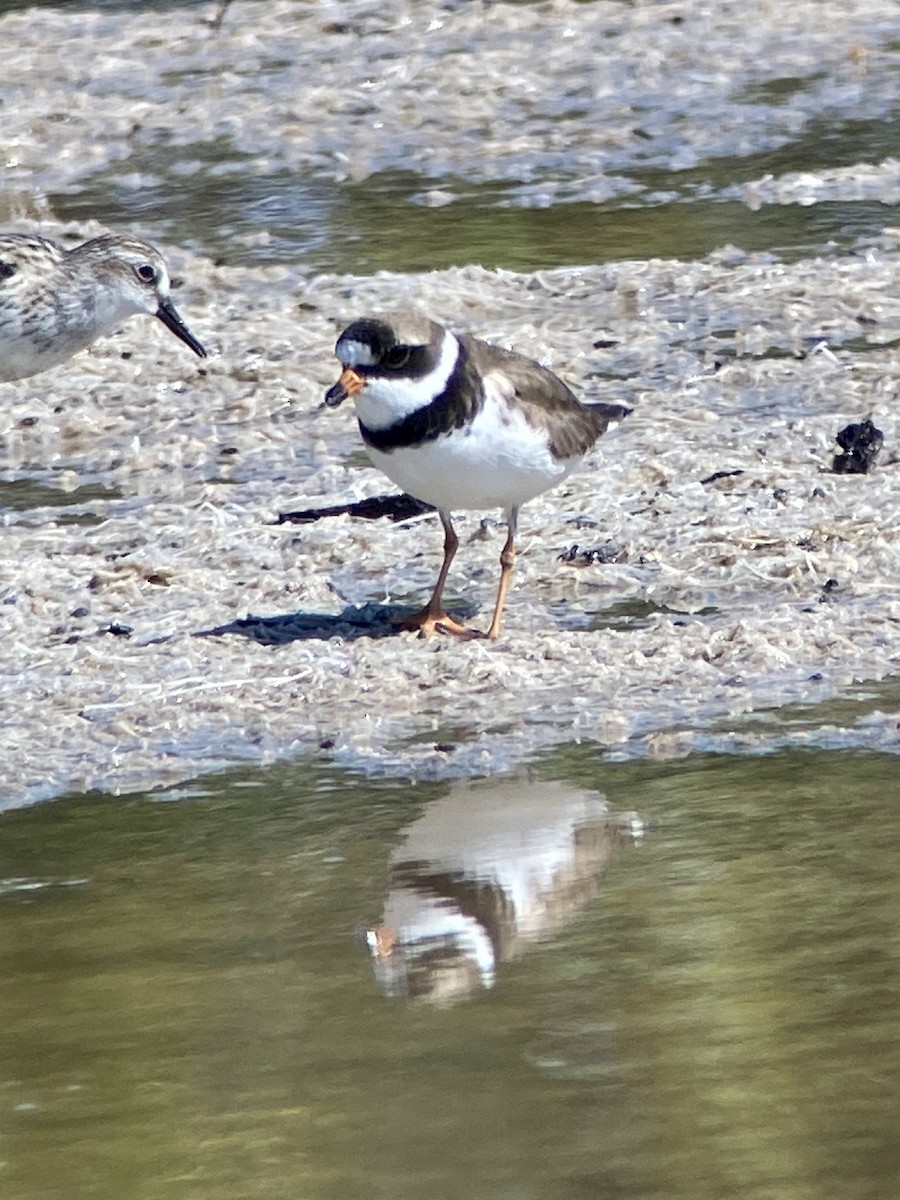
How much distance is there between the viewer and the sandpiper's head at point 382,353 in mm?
7156

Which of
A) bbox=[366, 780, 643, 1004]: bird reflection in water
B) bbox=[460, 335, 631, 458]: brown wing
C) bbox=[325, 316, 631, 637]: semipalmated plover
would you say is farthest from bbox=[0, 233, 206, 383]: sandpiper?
bbox=[366, 780, 643, 1004]: bird reflection in water

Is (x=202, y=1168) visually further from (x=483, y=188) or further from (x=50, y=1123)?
(x=483, y=188)

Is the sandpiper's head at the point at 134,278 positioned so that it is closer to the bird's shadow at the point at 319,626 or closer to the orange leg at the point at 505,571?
the bird's shadow at the point at 319,626

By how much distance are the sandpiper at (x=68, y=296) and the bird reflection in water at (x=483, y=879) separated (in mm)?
4546

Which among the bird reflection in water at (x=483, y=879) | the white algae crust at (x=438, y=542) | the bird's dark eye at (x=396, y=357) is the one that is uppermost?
the bird's dark eye at (x=396, y=357)

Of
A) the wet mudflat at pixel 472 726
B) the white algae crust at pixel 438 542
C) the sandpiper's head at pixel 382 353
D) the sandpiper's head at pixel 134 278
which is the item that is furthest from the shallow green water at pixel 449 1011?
the sandpiper's head at pixel 134 278

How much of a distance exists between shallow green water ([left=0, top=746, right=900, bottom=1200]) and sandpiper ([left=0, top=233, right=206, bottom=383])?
4279mm

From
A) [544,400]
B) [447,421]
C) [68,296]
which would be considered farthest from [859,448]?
[68,296]

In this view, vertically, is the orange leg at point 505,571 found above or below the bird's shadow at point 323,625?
above

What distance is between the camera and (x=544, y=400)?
7.50 meters

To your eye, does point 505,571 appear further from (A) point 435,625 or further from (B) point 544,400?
(B) point 544,400

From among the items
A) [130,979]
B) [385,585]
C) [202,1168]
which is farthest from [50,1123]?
[385,585]

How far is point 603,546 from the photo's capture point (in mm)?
8141

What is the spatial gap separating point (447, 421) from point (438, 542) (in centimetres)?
139
